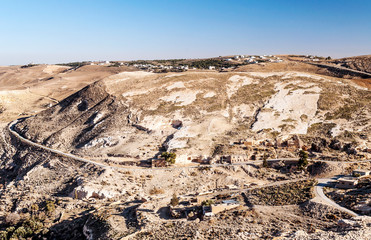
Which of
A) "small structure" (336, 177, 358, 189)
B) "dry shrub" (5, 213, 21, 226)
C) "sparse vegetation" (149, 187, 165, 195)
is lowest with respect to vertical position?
"dry shrub" (5, 213, 21, 226)

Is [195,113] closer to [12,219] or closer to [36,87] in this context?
[12,219]

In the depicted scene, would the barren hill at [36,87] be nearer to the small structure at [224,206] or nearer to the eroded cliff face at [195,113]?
the eroded cliff face at [195,113]

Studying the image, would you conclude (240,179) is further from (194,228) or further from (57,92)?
(57,92)

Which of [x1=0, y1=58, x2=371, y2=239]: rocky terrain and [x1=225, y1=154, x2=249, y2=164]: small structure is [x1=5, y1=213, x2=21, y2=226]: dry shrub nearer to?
[x1=0, y1=58, x2=371, y2=239]: rocky terrain

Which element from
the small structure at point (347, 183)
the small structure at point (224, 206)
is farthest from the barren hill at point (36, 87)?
the small structure at point (347, 183)

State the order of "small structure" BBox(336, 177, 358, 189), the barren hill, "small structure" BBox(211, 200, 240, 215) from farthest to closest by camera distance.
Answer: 1. the barren hill
2. "small structure" BBox(336, 177, 358, 189)
3. "small structure" BBox(211, 200, 240, 215)

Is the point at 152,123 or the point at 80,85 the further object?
the point at 80,85

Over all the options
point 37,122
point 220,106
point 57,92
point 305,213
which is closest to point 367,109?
point 220,106

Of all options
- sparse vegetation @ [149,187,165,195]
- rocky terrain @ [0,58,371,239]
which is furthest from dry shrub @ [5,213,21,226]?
sparse vegetation @ [149,187,165,195]

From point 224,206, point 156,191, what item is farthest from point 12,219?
point 224,206
